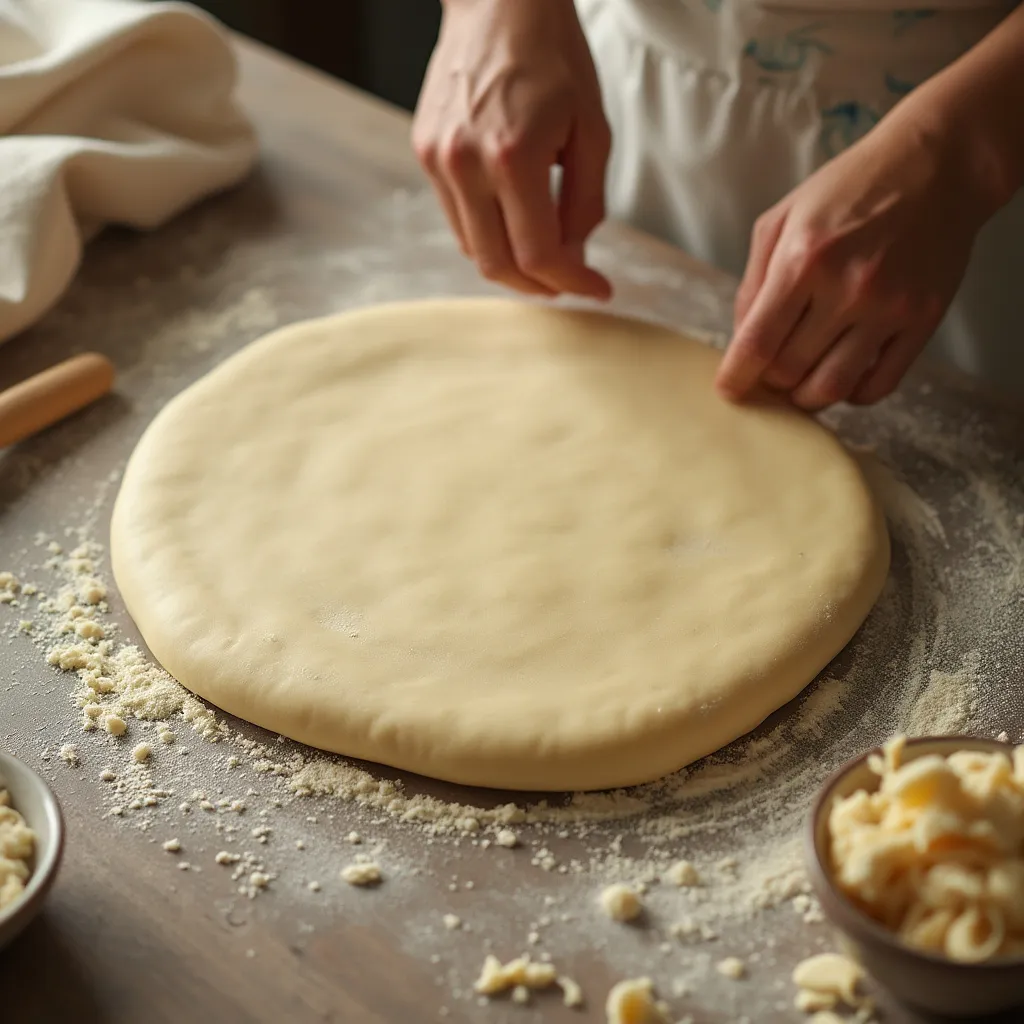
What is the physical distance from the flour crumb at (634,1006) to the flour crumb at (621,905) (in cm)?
6

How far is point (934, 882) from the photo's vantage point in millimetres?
817

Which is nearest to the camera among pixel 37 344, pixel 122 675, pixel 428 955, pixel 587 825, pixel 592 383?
pixel 428 955

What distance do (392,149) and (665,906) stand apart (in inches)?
53.7

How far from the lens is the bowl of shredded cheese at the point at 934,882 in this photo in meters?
0.81

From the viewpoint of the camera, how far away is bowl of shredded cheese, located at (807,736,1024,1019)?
805 mm

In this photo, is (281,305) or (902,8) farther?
(281,305)

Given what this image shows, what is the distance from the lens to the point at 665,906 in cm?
98

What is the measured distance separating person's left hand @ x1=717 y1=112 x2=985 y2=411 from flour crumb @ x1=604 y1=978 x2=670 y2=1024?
28.1 inches

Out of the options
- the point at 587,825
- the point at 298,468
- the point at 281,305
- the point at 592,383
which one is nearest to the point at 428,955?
the point at 587,825

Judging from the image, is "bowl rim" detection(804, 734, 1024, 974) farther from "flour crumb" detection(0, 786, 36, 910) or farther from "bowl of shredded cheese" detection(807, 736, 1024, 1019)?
"flour crumb" detection(0, 786, 36, 910)

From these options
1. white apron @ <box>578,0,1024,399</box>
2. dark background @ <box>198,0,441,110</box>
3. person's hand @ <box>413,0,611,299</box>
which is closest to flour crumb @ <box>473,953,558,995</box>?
person's hand @ <box>413,0,611,299</box>

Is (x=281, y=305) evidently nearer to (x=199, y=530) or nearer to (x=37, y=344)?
(x=37, y=344)

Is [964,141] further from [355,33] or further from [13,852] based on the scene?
[355,33]

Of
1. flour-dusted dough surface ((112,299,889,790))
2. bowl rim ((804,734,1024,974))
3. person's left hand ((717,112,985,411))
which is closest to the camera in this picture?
bowl rim ((804,734,1024,974))
